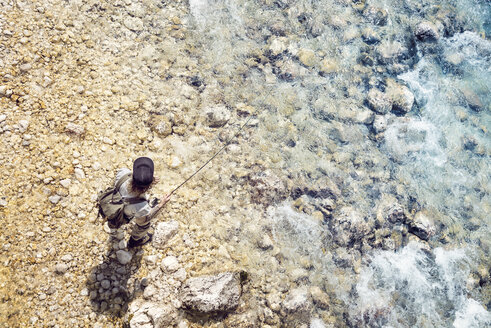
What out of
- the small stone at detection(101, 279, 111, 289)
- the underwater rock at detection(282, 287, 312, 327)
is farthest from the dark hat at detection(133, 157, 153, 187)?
the underwater rock at detection(282, 287, 312, 327)

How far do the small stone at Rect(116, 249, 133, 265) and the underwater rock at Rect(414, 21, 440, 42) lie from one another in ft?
28.4

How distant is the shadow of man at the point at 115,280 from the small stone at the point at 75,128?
190 centimetres

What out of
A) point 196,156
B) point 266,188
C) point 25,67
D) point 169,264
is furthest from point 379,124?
point 25,67

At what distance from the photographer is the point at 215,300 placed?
4.95m

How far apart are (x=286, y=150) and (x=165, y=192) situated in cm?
267

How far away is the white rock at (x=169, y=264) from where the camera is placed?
5.18m

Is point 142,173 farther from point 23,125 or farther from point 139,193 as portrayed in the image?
point 23,125

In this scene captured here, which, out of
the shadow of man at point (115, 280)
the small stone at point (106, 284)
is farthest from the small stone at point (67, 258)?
the small stone at point (106, 284)

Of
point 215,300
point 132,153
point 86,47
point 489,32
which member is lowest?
point 215,300

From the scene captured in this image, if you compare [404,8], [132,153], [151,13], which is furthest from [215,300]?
[404,8]

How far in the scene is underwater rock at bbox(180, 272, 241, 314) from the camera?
16.1 ft

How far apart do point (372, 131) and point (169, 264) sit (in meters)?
5.31

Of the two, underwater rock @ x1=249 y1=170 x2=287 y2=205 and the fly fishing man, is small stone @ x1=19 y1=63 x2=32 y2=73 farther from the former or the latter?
underwater rock @ x1=249 y1=170 x2=287 y2=205

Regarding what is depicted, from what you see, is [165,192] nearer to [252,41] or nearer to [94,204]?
[94,204]
